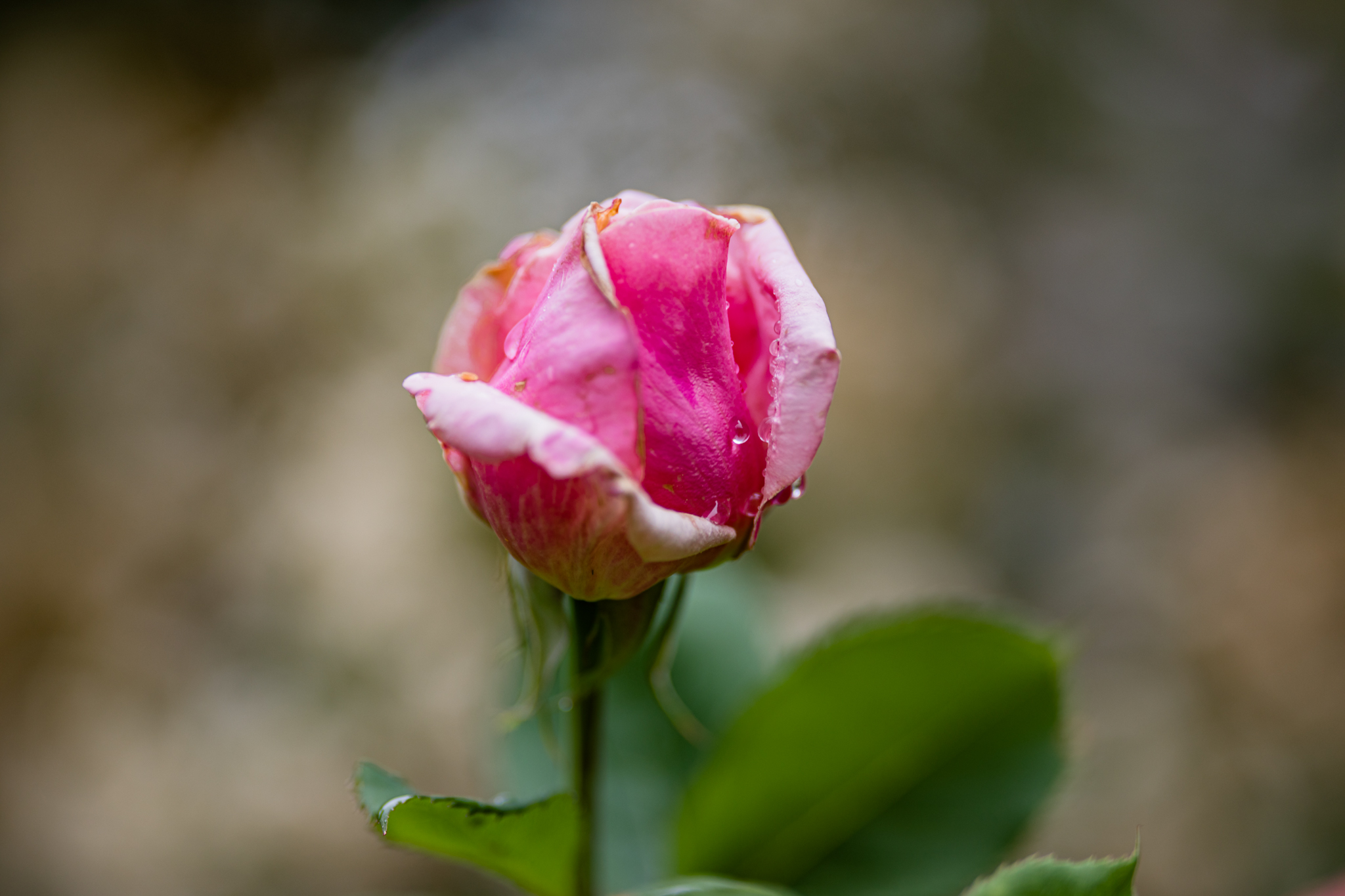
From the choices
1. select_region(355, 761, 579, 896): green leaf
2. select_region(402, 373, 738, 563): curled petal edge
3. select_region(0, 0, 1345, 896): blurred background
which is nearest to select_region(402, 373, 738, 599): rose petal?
select_region(402, 373, 738, 563): curled petal edge

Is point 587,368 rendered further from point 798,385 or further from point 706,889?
point 706,889

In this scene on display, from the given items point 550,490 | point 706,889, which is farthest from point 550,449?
point 706,889

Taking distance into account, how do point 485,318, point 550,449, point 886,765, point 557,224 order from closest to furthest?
point 550,449 → point 485,318 → point 886,765 → point 557,224

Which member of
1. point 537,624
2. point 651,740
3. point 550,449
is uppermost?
point 550,449

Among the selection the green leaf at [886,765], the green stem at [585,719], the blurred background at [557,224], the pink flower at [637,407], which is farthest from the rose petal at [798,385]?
the blurred background at [557,224]

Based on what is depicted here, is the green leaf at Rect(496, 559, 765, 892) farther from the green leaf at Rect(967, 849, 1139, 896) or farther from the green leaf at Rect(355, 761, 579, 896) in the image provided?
the green leaf at Rect(967, 849, 1139, 896)

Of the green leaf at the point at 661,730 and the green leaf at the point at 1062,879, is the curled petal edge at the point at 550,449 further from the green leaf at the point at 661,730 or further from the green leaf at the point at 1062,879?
the green leaf at the point at 661,730

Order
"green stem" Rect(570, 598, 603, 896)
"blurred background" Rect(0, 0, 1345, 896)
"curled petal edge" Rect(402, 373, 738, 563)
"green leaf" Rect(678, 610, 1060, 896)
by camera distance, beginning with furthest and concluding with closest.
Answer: "blurred background" Rect(0, 0, 1345, 896) < "green leaf" Rect(678, 610, 1060, 896) < "green stem" Rect(570, 598, 603, 896) < "curled petal edge" Rect(402, 373, 738, 563)
